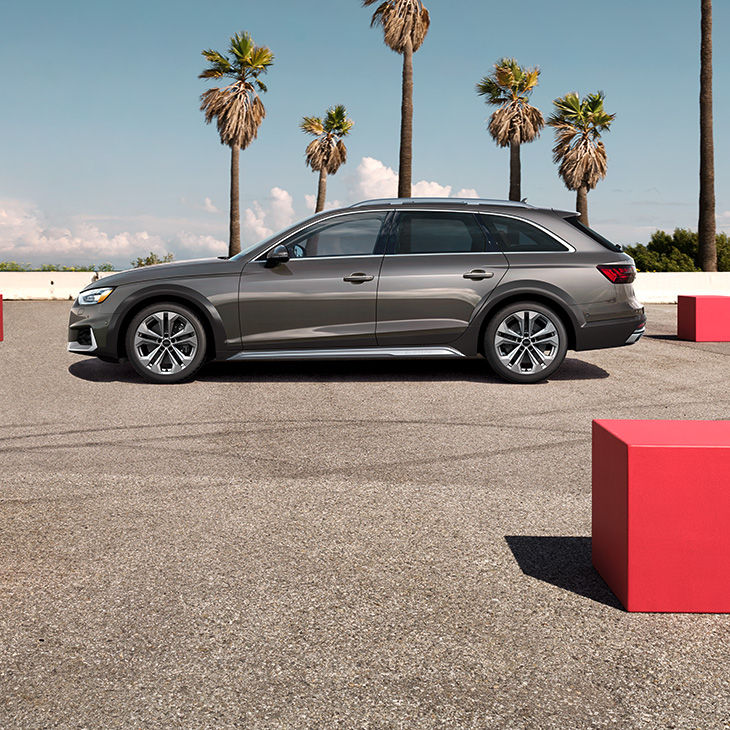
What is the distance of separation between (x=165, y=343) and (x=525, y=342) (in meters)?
3.73

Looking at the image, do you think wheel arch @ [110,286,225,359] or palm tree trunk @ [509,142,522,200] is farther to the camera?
palm tree trunk @ [509,142,522,200]

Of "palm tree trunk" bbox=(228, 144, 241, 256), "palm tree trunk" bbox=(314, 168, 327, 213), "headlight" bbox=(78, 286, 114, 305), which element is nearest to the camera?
"headlight" bbox=(78, 286, 114, 305)

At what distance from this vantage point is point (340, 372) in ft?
31.7

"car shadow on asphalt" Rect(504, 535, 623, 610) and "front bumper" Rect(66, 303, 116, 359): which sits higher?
"front bumper" Rect(66, 303, 116, 359)

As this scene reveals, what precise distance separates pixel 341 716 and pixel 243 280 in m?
6.52

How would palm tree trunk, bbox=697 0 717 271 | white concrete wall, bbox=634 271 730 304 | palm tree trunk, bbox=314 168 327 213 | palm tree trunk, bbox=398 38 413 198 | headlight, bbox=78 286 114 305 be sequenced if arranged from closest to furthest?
headlight, bbox=78 286 114 305 → white concrete wall, bbox=634 271 730 304 → palm tree trunk, bbox=697 0 717 271 → palm tree trunk, bbox=398 38 413 198 → palm tree trunk, bbox=314 168 327 213

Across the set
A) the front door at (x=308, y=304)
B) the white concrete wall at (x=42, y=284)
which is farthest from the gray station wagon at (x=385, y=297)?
the white concrete wall at (x=42, y=284)

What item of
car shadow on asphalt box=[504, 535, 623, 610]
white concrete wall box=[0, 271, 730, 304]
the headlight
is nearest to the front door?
the headlight

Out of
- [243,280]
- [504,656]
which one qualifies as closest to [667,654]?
[504,656]

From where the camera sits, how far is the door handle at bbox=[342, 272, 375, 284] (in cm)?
861

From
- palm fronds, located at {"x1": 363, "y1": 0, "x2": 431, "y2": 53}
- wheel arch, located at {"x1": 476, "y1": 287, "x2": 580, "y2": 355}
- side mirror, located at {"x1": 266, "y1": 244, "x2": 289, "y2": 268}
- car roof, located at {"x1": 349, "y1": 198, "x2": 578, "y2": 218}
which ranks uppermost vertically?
palm fronds, located at {"x1": 363, "y1": 0, "x2": 431, "y2": 53}

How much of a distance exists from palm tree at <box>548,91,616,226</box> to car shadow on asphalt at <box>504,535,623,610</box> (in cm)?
4469

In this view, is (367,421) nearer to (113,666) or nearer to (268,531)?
(268,531)

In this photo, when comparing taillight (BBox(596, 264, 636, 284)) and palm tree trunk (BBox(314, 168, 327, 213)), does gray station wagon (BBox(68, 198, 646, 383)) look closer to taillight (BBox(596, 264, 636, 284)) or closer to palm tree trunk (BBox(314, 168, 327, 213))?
taillight (BBox(596, 264, 636, 284))
